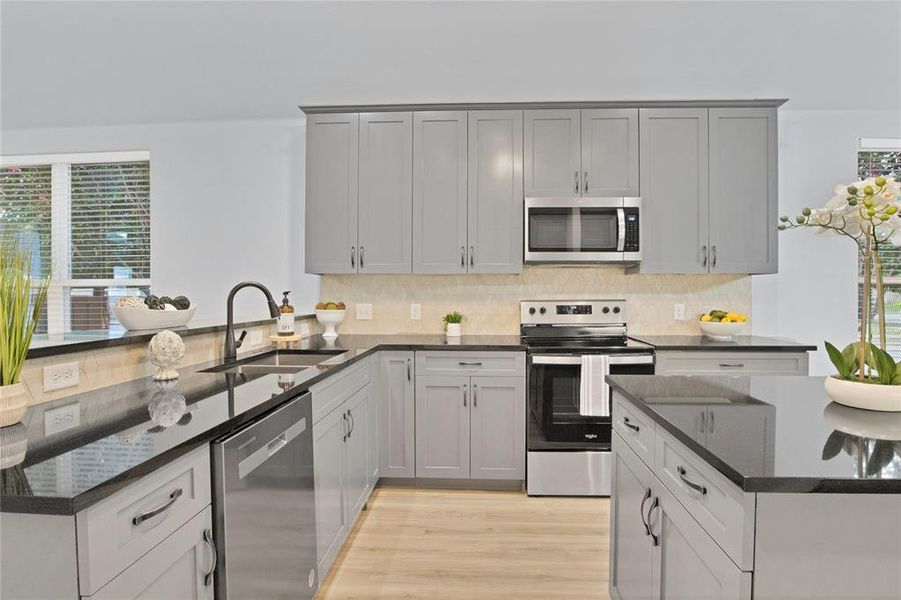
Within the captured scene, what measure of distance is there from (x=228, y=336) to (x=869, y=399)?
244 centimetres

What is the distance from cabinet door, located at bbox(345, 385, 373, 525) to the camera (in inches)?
95.7

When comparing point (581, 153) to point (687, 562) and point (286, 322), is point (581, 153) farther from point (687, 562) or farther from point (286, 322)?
point (687, 562)

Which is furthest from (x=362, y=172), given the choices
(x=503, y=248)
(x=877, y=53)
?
(x=877, y=53)

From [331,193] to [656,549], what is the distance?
298cm

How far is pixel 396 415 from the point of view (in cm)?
313

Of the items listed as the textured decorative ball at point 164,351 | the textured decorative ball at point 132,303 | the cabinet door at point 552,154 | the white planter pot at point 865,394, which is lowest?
the white planter pot at point 865,394

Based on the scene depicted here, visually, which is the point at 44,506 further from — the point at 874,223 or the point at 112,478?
the point at 874,223

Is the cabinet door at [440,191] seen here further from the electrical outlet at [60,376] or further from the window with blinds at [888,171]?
the window with blinds at [888,171]

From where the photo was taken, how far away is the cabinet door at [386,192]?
3.40 m

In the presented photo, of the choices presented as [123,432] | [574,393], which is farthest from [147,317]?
[574,393]

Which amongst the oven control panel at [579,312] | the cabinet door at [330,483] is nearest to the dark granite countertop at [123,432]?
the cabinet door at [330,483]

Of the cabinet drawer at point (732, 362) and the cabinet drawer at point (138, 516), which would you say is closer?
the cabinet drawer at point (138, 516)

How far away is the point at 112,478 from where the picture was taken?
831 millimetres

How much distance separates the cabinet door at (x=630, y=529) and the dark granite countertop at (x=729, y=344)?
4.85 ft
